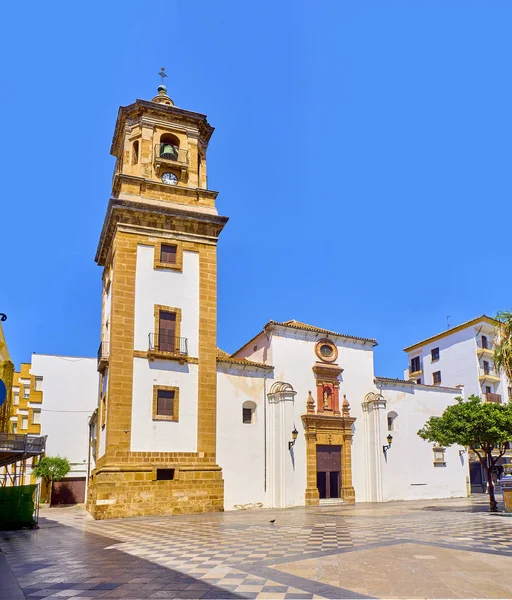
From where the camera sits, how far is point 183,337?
85.8 ft

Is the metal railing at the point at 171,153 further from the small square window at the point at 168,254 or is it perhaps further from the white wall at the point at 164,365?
the white wall at the point at 164,365

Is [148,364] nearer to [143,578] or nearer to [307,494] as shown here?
[307,494]

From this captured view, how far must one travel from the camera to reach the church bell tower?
2366cm

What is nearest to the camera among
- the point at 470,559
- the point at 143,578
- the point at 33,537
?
the point at 143,578

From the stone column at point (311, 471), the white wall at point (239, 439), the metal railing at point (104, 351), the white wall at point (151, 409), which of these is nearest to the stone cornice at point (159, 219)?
the metal railing at point (104, 351)

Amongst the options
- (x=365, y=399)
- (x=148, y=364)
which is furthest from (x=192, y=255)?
(x=365, y=399)

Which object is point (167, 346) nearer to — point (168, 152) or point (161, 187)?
point (161, 187)

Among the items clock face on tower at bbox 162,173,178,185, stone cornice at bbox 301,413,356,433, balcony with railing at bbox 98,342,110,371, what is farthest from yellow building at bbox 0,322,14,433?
stone cornice at bbox 301,413,356,433

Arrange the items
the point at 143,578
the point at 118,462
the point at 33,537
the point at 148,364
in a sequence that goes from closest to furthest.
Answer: the point at 143,578 → the point at 33,537 → the point at 118,462 → the point at 148,364

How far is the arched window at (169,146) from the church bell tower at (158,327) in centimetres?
6

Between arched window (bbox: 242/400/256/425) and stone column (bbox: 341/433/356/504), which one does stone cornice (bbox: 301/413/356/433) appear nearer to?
stone column (bbox: 341/433/356/504)

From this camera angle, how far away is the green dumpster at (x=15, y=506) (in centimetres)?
1892

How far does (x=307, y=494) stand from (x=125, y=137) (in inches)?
799

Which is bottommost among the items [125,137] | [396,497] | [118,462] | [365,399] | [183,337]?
[396,497]
